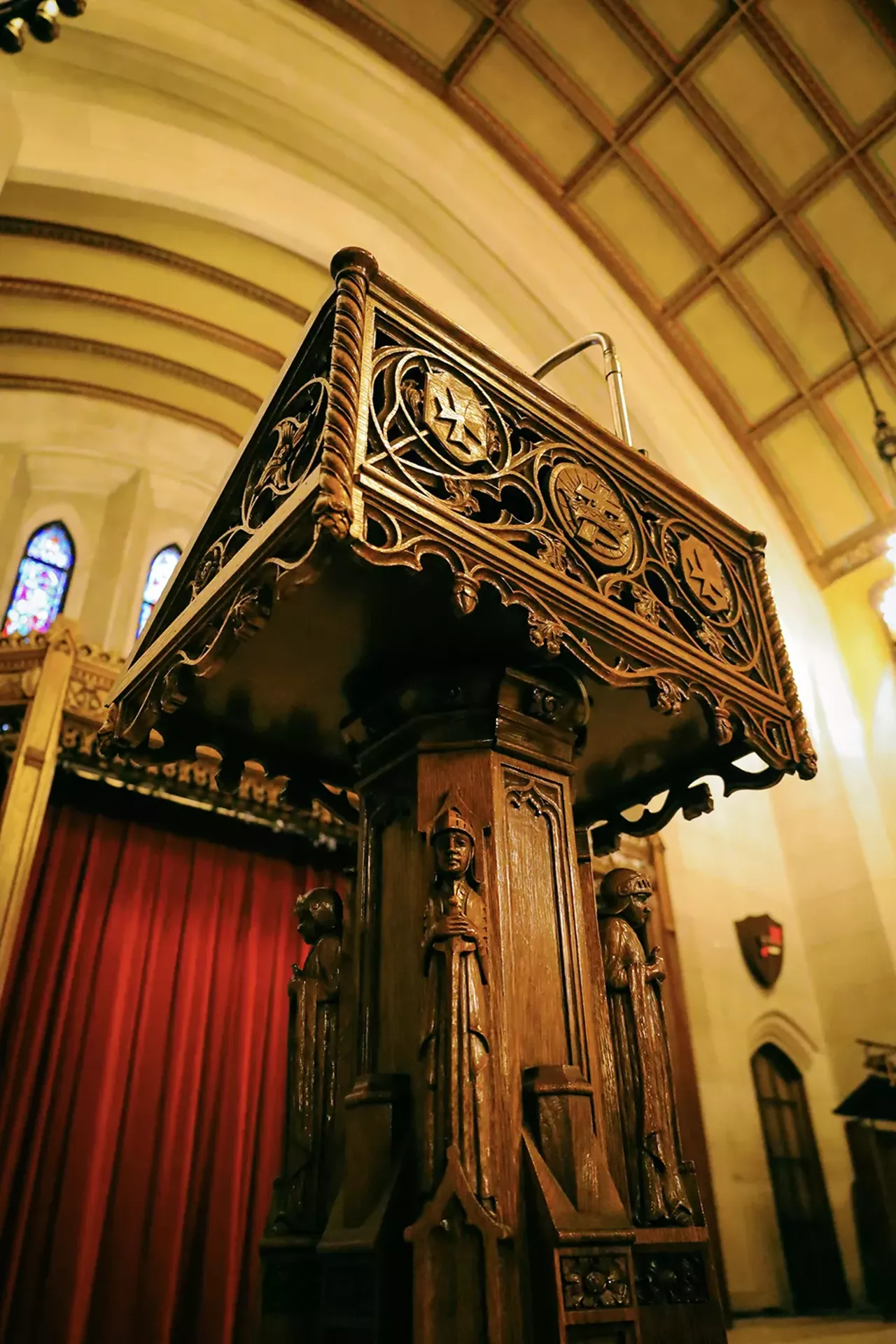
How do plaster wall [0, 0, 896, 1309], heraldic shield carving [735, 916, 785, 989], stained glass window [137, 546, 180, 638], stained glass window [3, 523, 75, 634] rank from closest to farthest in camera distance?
1. plaster wall [0, 0, 896, 1309]
2. heraldic shield carving [735, 916, 785, 989]
3. stained glass window [3, 523, 75, 634]
4. stained glass window [137, 546, 180, 638]

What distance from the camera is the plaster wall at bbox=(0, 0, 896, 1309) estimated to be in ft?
17.6

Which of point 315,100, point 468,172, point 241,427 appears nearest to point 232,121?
point 315,100

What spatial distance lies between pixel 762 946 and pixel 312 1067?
4577 millimetres

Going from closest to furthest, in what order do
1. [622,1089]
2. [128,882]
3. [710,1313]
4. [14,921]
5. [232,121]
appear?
1. [710,1313]
2. [622,1089]
3. [14,921]
4. [128,882]
5. [232,121]

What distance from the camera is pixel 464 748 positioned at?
77.5 inches

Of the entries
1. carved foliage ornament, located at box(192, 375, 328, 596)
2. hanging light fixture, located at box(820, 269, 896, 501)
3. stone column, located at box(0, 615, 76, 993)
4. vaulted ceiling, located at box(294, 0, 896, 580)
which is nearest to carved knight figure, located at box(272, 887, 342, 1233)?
carved foliage ornament, located at box(192, 375, 328, 596)

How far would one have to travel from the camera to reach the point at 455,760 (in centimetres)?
196

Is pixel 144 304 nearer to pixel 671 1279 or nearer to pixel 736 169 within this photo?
pixel 736 169

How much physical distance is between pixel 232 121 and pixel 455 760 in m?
5.84

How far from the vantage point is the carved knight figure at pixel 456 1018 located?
1526mm

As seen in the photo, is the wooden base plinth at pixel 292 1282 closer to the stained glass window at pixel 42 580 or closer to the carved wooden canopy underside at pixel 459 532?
the carved wooden canopy underside at pixel 459 532

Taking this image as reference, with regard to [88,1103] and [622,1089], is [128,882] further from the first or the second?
[622,1089]

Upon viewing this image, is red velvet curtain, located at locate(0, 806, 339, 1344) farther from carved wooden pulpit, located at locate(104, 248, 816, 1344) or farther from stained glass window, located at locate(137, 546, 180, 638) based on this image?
carved wooden pulpit, located at locate(104, 248, 816, 1344)

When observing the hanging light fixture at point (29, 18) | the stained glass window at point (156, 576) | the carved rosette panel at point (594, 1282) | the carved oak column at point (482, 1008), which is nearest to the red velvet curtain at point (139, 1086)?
the stained glass window at point (156, 576)
